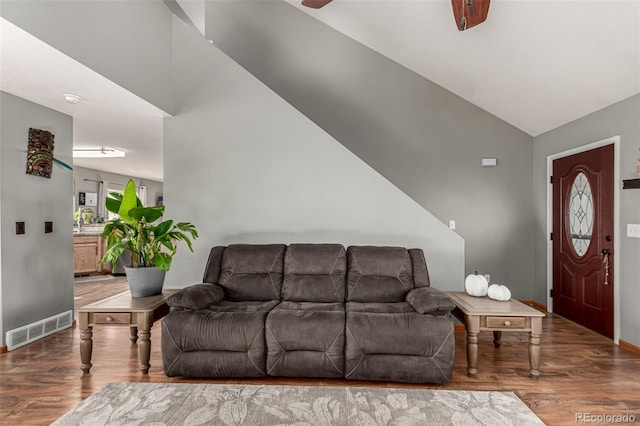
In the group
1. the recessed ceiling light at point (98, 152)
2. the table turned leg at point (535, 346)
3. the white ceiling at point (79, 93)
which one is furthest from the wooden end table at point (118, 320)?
the recessed ceiling light at point (98, 152)

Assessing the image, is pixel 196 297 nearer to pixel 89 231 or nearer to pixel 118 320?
pixel 118 320

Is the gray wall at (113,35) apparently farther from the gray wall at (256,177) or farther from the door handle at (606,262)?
the door handle at (606,262)

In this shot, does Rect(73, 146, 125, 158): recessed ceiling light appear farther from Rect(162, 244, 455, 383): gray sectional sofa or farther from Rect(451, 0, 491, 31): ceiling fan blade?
Rect(451, 0, 491, 31): ceiling fan blade

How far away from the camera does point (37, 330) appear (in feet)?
11.4

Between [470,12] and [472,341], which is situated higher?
[470,12]

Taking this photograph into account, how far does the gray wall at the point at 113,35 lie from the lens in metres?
2.23

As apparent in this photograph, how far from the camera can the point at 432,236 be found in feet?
12.0

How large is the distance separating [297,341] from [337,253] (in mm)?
940

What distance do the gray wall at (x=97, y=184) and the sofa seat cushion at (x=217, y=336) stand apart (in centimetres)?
703

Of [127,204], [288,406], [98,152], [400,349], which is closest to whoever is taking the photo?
[288,406]

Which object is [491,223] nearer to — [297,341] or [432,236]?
[432,236]

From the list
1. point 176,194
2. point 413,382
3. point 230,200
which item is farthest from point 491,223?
point 176,194

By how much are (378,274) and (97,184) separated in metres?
8.21

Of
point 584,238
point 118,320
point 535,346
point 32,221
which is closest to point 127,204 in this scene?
point 118,320
